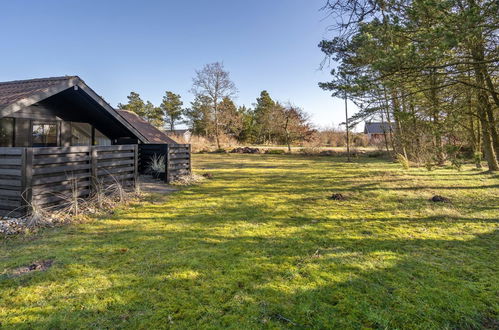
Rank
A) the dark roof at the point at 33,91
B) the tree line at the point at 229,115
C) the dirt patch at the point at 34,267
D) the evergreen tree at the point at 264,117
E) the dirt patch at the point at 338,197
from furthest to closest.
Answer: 1. the evergreen tree at the point at 264,117
2. the tree line at the point at 229,115
3. the dirt patch at the point at 338,197
4. the dark roof at the point at 33,91
5. the dirt patch at the point at 34,267

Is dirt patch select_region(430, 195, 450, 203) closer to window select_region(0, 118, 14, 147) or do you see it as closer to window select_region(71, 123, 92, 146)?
window select_region(71, 123, 92, 146)

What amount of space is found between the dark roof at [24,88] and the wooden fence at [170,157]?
11.1 ft

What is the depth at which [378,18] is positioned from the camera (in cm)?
516

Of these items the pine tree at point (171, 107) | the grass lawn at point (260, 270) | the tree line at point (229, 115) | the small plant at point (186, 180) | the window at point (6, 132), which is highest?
the pine tree at point (171, 107)

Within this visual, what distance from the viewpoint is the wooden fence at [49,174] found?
4.29 metres

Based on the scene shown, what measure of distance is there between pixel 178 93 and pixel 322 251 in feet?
174

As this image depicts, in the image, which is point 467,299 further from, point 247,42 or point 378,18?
point 247,42

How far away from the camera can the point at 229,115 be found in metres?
32.2

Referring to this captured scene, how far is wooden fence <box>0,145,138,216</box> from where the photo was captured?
429 cm

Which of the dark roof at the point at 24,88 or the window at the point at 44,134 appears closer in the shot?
the dark roof at the point at 24,88

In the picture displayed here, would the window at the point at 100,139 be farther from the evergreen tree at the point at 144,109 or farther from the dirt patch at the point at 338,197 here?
the evergreen tree at the point at 144,109

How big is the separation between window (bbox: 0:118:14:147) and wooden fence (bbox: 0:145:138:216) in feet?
11.0

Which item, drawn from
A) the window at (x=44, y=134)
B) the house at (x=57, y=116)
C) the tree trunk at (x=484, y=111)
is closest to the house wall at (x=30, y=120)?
the house at (x=57, y=116)

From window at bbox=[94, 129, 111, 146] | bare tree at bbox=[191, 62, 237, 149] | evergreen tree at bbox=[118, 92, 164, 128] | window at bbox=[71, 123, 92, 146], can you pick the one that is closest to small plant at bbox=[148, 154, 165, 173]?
window at bbox=[94, 129, 111, 146]
